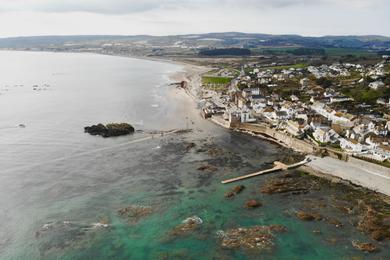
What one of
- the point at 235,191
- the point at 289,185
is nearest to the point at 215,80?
the point at 289,185

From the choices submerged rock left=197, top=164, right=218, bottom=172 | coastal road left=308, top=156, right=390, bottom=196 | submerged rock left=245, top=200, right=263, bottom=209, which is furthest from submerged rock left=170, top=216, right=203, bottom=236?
coastal road left=308, top=156, right=390, bottom=196

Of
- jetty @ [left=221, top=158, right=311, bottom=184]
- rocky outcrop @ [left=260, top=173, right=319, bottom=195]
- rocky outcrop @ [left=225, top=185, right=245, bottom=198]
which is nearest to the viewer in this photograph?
rocky outcrop @ [left=225, top=185, right=245, bottom=198]

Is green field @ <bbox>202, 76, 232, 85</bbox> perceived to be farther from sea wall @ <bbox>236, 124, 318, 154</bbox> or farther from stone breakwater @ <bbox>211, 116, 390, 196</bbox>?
stone breakwater @ <bbox>211, 116, 390, 196</bbox>

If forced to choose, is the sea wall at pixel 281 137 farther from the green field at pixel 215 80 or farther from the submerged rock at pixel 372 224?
the green field at pixel 215 80

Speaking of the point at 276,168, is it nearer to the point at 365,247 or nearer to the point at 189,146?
the point at 189,146

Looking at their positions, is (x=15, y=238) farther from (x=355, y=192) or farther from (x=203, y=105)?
(x=203, y=105)

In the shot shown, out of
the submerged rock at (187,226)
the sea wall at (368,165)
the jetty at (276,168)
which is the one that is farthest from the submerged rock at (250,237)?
the sea wall at (368,165)
